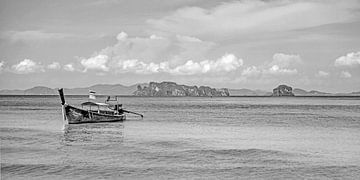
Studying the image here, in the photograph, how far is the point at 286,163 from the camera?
21406 millimetres

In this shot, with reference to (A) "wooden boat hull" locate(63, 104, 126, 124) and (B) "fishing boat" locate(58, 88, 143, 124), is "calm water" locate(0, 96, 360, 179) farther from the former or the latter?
(A) "wooden boat hull" locate(63, 104, 126, 124)

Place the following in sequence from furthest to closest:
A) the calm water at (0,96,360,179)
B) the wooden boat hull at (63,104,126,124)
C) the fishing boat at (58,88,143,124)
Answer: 1. the wooden boat hull at (63,104,126,124)
2. the fishing boat at (58,88,143,124)
3. the calm water at (0,96,360,179)

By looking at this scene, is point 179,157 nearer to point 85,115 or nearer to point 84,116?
point 84,116

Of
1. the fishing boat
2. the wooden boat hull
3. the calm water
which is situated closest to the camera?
the calm water

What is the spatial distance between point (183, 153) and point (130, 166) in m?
5.14

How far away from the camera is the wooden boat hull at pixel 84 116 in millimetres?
44469

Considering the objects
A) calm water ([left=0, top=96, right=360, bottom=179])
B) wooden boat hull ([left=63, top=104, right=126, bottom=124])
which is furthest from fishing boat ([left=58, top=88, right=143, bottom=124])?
calm water ([left=0, top=96, right=360, bottom=179])

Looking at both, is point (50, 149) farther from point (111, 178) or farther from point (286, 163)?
point (286, 163)

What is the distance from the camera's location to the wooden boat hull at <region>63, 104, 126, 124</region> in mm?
44469

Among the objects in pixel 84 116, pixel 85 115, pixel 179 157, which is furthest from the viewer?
pixel 85 115

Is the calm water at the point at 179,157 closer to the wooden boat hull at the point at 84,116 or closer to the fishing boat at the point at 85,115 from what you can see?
the fishing boat at the point at 85,115

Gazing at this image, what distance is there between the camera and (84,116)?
1822 inches

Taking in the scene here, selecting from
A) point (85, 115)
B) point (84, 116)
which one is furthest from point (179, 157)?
point (85, 115)

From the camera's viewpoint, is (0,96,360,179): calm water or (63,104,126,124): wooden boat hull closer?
(0,96,360,179): calm water
